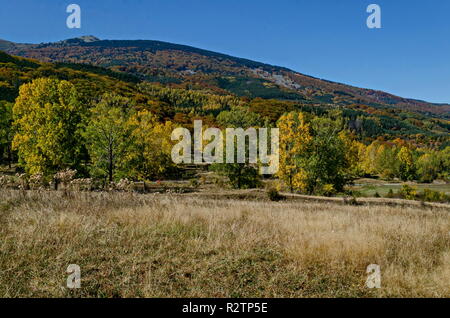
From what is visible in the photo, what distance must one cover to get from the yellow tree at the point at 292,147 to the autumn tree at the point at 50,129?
22.4 meters

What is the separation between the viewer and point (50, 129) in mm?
24125

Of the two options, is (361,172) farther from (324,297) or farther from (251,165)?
(324,297)

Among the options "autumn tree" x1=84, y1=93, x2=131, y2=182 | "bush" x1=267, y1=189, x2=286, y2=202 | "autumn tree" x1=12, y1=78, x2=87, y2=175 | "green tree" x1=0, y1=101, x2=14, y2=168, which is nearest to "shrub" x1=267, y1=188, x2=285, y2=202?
"bush" x1=267, y1=189, x2=286, y2=202

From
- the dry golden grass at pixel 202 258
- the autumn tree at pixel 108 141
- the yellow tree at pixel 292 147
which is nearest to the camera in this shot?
the dry golden grass at pixel 202 258

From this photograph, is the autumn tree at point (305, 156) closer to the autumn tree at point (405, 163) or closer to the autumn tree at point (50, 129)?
the autumn tree at point (50, 129)

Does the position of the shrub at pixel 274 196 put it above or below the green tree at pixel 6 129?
below

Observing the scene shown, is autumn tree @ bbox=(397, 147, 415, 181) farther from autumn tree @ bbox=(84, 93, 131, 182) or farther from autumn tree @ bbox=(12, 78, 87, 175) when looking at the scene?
autumn tree @ bbox=(12, 78, 87, 175)

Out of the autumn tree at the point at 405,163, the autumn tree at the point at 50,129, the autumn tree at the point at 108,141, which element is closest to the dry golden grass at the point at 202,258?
the autumn tree at the point at 50,129

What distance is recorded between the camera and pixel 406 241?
7309 mm

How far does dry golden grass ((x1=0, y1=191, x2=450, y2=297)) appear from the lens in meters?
4.76

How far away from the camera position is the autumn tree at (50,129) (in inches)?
949

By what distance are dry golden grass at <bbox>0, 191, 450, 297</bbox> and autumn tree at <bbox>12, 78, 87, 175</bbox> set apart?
1775cm

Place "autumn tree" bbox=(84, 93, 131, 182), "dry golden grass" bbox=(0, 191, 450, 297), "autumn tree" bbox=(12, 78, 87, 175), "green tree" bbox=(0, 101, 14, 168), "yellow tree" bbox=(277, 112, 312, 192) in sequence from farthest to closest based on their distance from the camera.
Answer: "green tree" bbox=(0, 101, 14, 168) → "yellow tree" bbox=(277, 112, 312, 192) → "autumn tree" bbox=(84, 93, 131, 182) → "autumn tree" bbox=(12, 78, 87, 175) → "dry golden grass" bbox=(0, 191, 450, 297)

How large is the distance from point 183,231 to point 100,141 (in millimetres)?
23389
